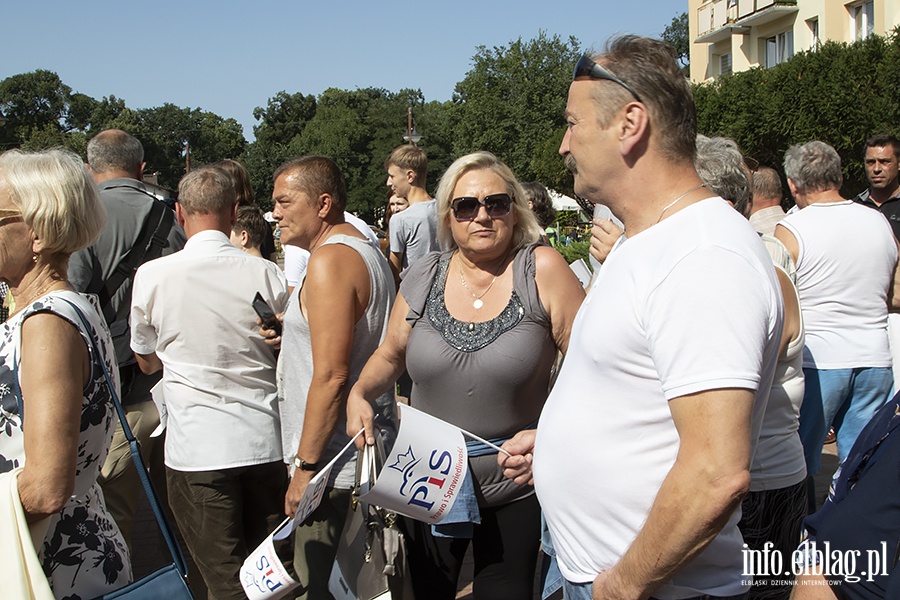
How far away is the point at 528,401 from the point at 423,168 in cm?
418

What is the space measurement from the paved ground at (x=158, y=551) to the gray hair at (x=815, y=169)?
2119 mm

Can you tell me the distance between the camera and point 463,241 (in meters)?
3.05

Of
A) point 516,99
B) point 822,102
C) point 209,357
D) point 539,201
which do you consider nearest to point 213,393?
point 209,357

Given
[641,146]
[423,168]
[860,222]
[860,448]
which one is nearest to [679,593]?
[860,448]

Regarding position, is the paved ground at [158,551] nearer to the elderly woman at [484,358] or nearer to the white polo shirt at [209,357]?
the white polo shirt at [209,357]

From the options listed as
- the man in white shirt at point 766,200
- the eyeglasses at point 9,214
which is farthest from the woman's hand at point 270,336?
the man in white shirt at point 766,200

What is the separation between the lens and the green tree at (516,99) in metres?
62.2

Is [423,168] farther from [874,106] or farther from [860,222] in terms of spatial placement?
[874,106]

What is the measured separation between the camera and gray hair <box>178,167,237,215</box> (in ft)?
12.0

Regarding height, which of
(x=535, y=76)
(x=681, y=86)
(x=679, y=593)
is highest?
(x=535, y=76)

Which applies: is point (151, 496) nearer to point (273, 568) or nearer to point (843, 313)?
point (273, 568)

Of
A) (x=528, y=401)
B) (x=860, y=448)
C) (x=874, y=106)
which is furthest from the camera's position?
(x=874, y=106)

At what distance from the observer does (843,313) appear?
4.32 meters

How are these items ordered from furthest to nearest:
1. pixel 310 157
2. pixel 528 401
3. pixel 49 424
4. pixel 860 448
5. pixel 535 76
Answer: pixel 535 76
pixel 310 157
pixel 528 401
pixel 49 424
pixel 860 448
